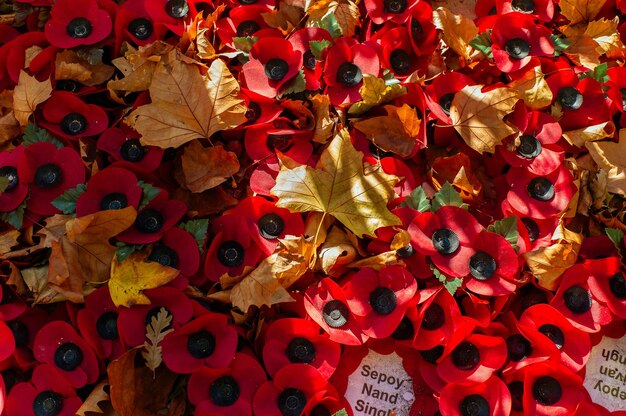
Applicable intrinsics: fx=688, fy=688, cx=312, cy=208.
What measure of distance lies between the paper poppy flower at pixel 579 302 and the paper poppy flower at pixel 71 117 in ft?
3.77

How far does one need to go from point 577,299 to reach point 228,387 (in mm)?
803

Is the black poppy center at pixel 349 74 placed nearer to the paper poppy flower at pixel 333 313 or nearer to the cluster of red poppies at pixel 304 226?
the cluster of red poppies at pixel 304 226

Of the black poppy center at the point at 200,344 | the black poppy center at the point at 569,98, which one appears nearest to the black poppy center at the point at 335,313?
the black poppy center at the point at 200,344

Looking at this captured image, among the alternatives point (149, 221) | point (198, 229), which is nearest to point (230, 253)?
point (198, 229)

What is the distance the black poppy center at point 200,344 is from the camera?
1447 millimetres

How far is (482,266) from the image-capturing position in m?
1.54

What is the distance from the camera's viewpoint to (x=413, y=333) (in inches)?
60.9

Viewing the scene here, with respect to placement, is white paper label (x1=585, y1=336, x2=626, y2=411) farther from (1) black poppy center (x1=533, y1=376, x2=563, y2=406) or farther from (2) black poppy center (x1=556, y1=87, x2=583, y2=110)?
(2) black poppy center (x1=556, y1=87, x2=583, y2=110)

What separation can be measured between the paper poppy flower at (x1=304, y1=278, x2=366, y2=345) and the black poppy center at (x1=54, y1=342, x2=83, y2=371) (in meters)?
0.49

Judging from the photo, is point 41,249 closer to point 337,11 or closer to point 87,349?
point 87,349

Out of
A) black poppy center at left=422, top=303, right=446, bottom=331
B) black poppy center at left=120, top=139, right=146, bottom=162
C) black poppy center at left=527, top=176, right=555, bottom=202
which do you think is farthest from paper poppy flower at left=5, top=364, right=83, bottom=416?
black poppy center at left=527, top=176, right=555, bottom=202

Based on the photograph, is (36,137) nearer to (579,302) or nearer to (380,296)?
(380,296)

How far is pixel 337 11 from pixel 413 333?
867mm

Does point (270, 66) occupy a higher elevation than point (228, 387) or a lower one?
higher
